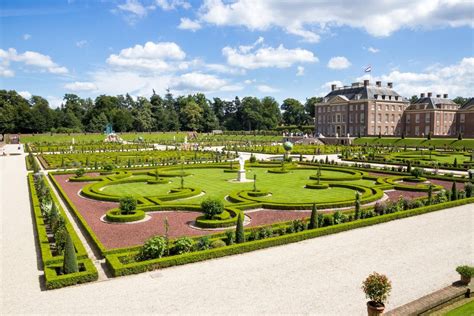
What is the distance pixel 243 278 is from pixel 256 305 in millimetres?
1584

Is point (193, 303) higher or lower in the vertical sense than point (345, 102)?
lower

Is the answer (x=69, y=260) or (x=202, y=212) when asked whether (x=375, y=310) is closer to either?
(x=69, y=260)

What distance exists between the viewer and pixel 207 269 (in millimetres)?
11234

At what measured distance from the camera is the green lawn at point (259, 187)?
68.5ft

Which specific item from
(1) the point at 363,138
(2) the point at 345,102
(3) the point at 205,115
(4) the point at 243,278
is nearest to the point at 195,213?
(4) the point at 243,278

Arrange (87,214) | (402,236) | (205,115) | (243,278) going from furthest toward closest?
(205,115), (87,214), (402,236), (243,278)

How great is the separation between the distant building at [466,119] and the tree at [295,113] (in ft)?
170

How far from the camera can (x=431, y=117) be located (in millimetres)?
75812

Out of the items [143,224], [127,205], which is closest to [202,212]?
[143,224]

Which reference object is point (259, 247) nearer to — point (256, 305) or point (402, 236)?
point (256, 305)

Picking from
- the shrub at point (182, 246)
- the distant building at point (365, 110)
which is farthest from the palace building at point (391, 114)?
the shrub at point (182, 246)

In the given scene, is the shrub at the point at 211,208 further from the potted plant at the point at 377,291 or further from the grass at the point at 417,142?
the grass at the point at 417,142

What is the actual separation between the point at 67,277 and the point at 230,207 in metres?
8.48

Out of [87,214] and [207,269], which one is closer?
[207,269]
